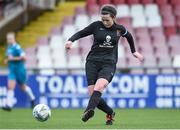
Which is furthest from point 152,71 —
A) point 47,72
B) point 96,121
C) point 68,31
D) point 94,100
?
point 94,100

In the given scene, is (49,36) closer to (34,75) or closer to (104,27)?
Answer: (34,75)

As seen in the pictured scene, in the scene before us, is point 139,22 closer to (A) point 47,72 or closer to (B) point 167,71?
(B) point 167,71

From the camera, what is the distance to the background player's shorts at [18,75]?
Result: 21.7 metres

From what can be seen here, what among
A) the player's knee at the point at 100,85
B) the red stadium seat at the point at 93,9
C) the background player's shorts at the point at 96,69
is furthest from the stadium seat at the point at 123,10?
the player's knee at the point at 100,85

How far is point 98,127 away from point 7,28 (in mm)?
15636

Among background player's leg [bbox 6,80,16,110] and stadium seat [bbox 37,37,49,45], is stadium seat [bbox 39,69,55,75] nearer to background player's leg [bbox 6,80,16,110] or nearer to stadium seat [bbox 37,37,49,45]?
background player's leg [bbox 6,80,16,110]

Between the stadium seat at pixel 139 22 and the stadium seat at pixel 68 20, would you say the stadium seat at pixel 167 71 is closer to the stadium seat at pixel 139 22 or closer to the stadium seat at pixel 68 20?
the stadium seat at pixel 139 22

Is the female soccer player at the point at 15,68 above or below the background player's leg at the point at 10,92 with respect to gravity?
above

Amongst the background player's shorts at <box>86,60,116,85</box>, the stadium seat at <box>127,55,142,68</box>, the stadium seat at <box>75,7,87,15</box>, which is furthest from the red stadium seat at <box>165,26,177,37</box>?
the background player's shorts at <box>86,60,116,85</box>

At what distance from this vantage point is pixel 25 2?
3008 centimetres

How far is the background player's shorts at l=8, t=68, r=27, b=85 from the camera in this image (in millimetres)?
21703

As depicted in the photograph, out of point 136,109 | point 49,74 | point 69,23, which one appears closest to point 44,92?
point 49,74

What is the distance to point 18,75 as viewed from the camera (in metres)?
21.7

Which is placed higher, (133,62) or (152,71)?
(133,62)
